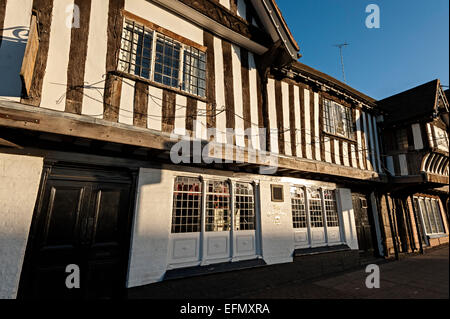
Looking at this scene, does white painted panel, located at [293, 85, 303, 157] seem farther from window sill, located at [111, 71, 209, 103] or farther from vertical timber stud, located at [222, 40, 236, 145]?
window sill, located at [111, 71, 209, 103]

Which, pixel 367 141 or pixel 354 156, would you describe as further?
pixel 367 141

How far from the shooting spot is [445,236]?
504 inches

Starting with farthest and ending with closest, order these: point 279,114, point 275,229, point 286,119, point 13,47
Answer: point 286,119 < point 279,114 < point 275,229 < point 13,47

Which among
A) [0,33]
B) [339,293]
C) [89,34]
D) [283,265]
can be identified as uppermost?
[89,34]

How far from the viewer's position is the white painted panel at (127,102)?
4.21 metres

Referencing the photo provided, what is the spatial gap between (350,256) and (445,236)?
395 inches

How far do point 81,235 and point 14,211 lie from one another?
→ 1.05m

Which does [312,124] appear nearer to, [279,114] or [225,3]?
[279,114]

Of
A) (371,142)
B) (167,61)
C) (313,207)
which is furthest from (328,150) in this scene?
(167,61)

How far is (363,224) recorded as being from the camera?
909 cm

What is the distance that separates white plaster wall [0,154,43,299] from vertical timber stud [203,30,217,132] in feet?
11.6

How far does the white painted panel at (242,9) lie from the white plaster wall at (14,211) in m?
6.31

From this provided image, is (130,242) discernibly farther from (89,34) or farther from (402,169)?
(402,169)
